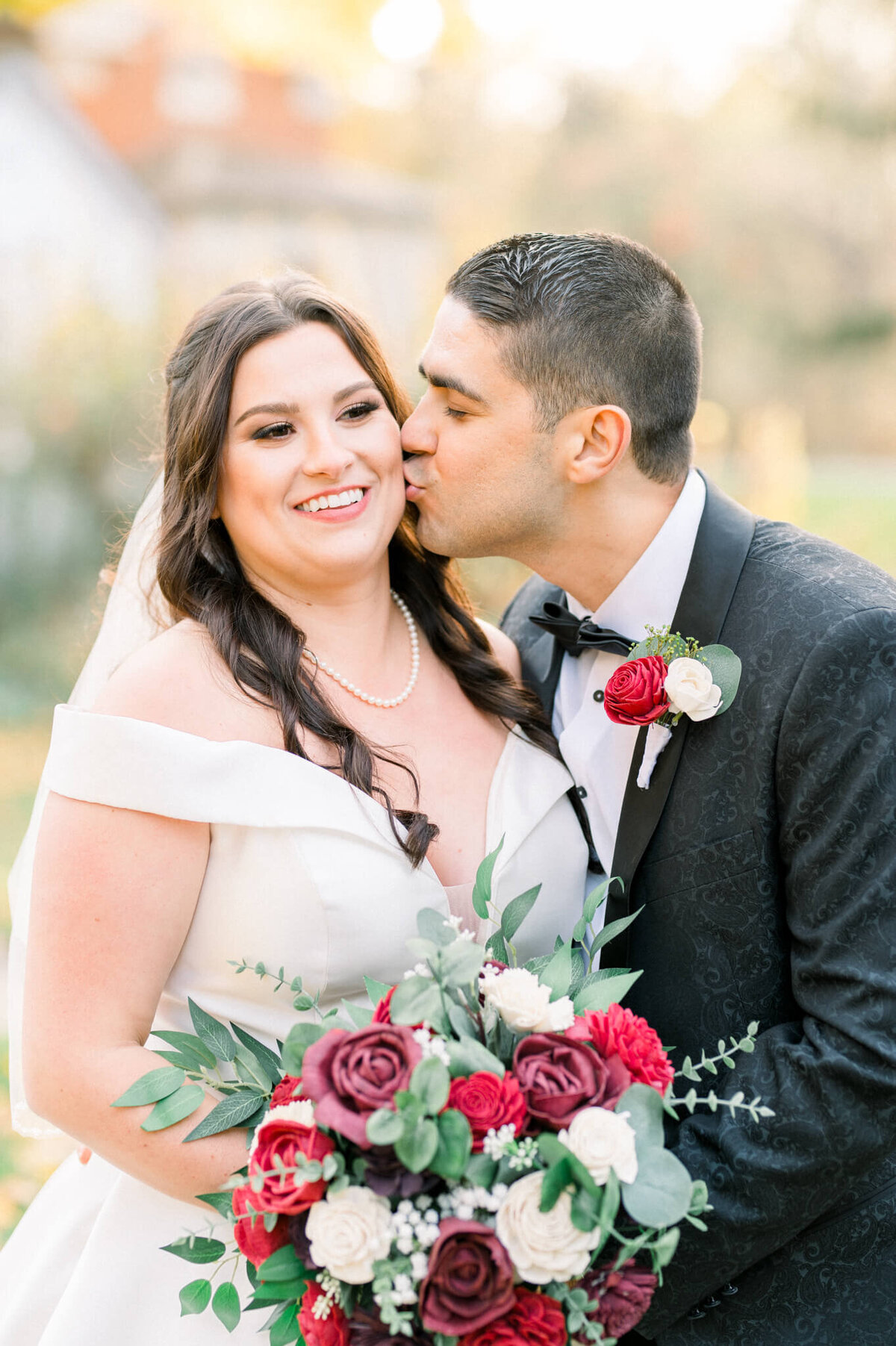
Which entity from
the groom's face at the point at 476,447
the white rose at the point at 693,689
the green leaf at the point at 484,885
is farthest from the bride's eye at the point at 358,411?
the green leaf at the point at 484,885

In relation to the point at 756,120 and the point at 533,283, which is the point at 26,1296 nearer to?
the point at 533,283

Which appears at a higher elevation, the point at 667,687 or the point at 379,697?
the point at 667,687

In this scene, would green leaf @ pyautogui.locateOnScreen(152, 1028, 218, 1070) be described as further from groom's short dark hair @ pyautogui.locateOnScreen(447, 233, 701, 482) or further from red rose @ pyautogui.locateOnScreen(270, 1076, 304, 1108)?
groom's short dark hair @ pyautogui.locateOnScreen(447, 233, 701, 482)

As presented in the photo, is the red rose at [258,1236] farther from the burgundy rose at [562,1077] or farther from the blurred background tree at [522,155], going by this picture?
the blurred background tree at [522,155]

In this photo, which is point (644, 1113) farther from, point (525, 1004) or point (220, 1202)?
point (220, 1202)

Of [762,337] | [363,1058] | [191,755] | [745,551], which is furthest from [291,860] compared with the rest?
[762,337]

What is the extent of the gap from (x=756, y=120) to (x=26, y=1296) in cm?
2178

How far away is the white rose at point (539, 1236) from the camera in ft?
5.19

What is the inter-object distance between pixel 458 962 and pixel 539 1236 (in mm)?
393

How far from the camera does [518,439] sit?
2.73 meters

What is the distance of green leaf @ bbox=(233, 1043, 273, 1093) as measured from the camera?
2109 mm

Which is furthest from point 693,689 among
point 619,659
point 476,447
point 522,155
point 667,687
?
point 522,155

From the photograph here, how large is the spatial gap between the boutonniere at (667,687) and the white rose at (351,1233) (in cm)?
110

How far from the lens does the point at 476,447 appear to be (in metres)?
2.75
